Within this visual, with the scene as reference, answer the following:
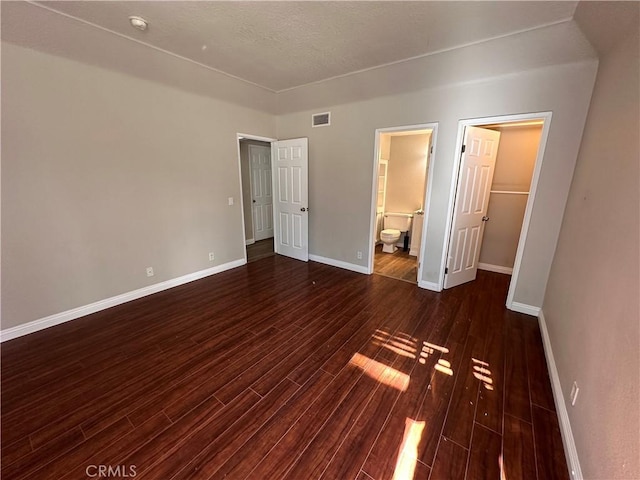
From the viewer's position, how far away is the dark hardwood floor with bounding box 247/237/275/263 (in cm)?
482

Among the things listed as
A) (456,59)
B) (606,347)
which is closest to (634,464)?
(606,347)

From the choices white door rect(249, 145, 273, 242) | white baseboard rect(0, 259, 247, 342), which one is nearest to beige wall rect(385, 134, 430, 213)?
white door rect(249, 145, 273, 242)

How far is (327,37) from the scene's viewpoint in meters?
2.31

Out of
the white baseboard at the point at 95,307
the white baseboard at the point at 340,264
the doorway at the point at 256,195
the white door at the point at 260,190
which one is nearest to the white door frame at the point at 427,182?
the white baseboard at the point at 340,264

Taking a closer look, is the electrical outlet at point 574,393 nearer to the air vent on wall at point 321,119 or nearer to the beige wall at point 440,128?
the beige wall at point 440,128

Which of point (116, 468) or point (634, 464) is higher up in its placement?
point (634, 464)

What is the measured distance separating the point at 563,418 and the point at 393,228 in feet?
13.2

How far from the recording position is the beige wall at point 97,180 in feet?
7.38

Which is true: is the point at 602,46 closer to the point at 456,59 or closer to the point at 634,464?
the point at 456,59

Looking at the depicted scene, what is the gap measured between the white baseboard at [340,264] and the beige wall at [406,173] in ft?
6.51

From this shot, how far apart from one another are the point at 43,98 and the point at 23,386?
2.41 meters

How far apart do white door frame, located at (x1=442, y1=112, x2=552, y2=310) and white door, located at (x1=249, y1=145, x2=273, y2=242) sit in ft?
13.3

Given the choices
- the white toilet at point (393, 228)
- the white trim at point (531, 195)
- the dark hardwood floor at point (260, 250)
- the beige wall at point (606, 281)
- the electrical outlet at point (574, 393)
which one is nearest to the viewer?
the beige wall at point (606, 281)

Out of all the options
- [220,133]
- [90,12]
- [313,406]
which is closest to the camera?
[313,406]
